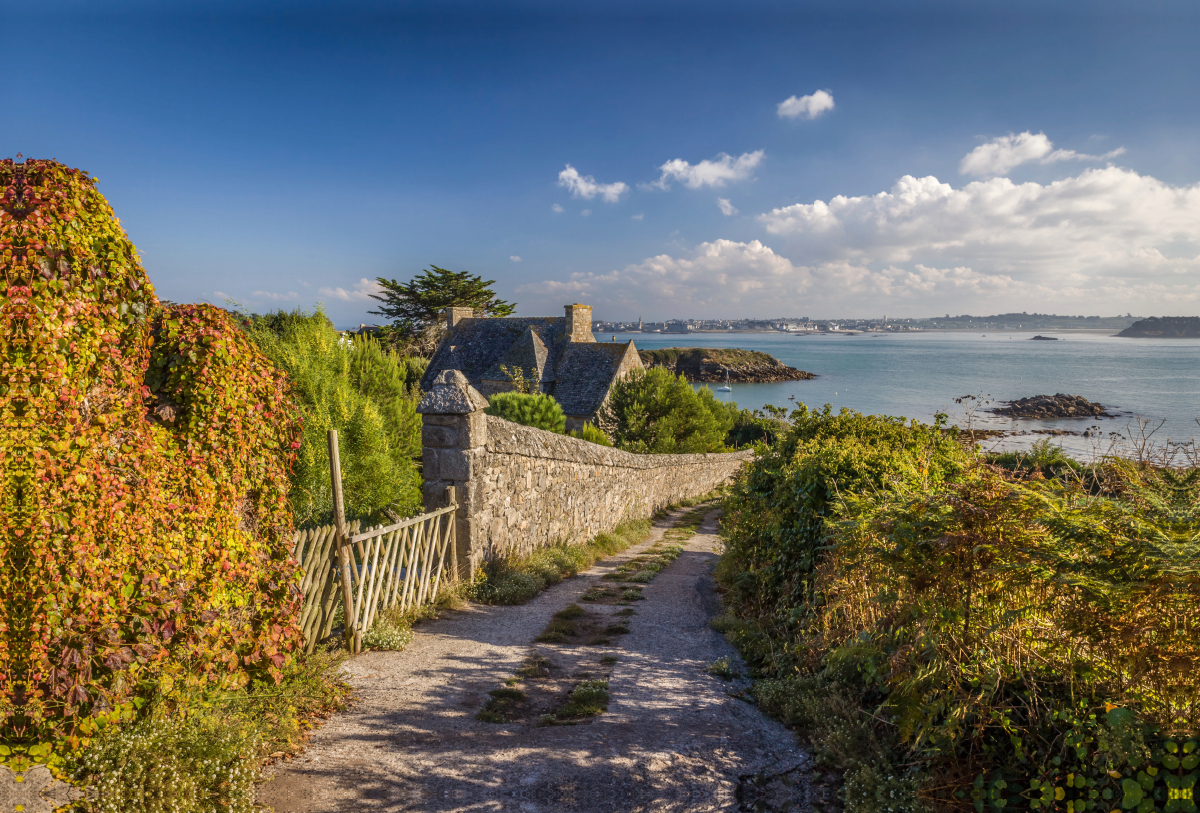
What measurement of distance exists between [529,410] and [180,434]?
12154 millimetres

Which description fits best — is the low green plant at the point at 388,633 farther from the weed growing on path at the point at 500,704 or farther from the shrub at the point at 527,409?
the shrub at the point at 527,409

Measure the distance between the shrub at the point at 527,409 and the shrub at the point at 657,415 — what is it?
715cm

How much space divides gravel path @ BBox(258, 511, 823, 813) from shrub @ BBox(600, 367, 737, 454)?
726 inches

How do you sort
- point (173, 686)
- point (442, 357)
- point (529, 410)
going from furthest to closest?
point (442, 357) → point (529, 410) → point (173, 686)

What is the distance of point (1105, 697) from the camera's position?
271cm

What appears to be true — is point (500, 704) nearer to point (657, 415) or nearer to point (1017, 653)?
point (1017, 653)

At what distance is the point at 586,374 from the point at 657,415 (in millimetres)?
4330

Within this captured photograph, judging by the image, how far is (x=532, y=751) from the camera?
384 cm

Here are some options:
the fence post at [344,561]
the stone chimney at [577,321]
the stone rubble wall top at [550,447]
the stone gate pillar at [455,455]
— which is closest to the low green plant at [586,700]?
the fence post at [344,561]

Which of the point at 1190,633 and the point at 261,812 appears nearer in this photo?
the point at 1190,633

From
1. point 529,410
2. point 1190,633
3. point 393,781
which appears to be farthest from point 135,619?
point 529,410

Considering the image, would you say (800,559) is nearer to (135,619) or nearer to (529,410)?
(135,619)

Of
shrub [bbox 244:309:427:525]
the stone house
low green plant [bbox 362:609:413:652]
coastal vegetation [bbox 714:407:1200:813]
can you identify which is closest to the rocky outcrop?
the stone house

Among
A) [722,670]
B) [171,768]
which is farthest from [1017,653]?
[171,768]
